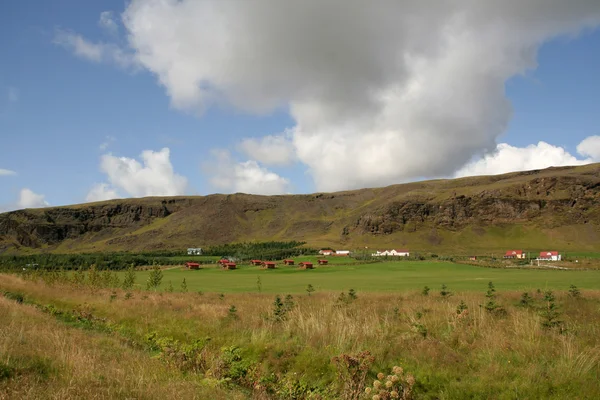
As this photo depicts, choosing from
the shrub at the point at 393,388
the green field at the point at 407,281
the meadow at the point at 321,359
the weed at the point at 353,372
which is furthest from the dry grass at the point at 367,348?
the green field at the point at 407,281

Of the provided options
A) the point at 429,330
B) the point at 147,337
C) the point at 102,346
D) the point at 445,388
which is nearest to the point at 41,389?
the point at 102,346

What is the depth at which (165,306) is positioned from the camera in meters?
22.9

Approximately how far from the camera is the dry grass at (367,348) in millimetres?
8909

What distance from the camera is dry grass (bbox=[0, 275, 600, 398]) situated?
29.2ft

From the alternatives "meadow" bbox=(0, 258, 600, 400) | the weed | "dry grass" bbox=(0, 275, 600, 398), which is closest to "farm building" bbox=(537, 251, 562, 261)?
"dry grass" bbox=(0, 275, 600, 398)

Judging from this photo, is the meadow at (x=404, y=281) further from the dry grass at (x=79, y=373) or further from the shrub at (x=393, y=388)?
the dry grass at (x=79, y=373)

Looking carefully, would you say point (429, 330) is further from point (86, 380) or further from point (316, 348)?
point (86, 380)

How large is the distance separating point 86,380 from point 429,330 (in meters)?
10.4

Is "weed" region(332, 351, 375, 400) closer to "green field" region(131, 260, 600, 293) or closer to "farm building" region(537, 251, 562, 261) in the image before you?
"green field" region(131, 260, 600, 293)

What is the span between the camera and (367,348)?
1210cm

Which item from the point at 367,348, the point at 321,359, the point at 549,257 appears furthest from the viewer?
the point at 549,257

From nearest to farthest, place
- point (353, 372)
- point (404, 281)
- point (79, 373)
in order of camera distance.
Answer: point (79, 373) < point (353, 372) < point (404, 281)

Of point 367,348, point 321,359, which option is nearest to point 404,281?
point 367,348

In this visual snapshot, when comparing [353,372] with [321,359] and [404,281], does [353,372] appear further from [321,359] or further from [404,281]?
[404,281]
